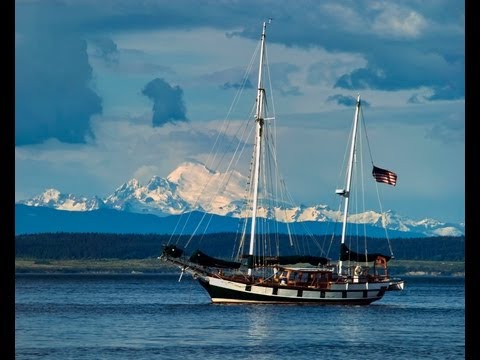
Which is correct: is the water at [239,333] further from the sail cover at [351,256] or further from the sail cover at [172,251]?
the sail cover at [172,251]

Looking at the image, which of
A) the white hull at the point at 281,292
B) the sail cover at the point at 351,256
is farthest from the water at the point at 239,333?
the sail cover at the point at 351,256

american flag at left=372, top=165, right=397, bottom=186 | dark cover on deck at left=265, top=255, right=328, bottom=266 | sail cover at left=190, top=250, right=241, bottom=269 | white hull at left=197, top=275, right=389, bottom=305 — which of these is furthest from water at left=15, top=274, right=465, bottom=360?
american flag at left=372, top=165, right=397, bottom=186

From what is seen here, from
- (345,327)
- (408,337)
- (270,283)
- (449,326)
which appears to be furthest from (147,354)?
(270,283)

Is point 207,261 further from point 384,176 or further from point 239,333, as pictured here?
point 239,333

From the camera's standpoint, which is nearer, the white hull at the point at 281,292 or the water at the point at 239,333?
the water at the point at 239,333

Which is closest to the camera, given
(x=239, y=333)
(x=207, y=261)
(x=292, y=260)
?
(x=239, y=333)

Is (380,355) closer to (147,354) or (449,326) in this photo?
(147,354)

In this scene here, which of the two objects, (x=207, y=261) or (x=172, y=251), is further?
(x=172, y=251)

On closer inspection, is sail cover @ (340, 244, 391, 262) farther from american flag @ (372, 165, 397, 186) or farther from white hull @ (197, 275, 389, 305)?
american flag @ (372, 165, 397, 186)

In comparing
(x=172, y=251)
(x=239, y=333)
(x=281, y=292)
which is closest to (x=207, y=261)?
(x=172, y=251)

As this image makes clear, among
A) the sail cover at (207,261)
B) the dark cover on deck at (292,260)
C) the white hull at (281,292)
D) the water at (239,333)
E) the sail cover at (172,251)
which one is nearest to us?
the water at (239,333)

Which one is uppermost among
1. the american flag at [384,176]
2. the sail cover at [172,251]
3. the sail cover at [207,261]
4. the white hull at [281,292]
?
the american flag at [384,176]

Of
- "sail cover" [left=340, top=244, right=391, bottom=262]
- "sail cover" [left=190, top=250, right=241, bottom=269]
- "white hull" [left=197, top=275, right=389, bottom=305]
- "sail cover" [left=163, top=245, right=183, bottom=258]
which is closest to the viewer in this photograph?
"sail cover" [left=190, top=250, right=241, bottom=269]

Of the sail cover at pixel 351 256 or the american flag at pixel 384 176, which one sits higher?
the american flag at pixel 384 176
